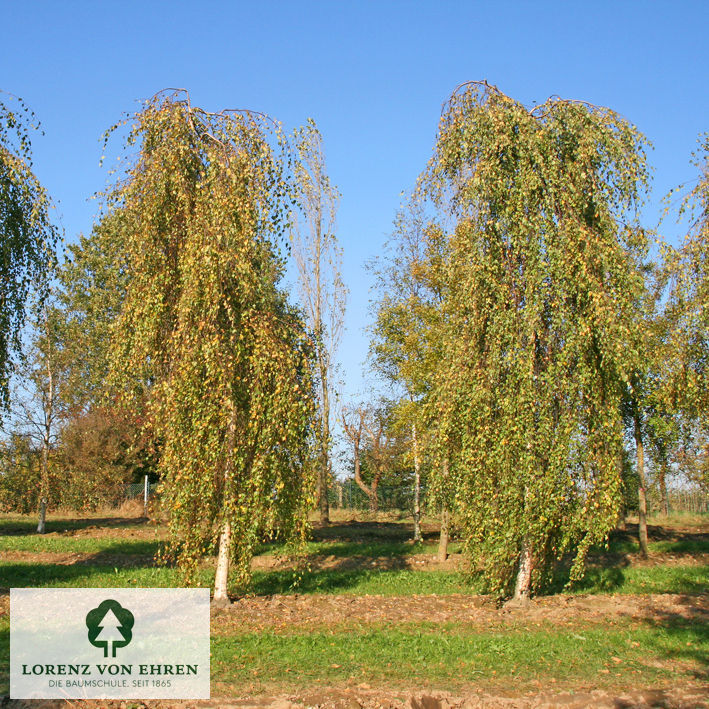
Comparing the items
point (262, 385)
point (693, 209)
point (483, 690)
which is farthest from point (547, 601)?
point (693, 209)

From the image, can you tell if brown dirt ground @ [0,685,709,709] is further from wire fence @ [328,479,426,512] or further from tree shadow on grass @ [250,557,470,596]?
wire fence @ [328,479,426,512]

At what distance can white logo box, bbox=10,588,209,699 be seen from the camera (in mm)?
7266

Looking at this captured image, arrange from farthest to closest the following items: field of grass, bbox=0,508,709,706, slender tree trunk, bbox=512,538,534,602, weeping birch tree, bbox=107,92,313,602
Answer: slender tree trunk, bbox=512,538,534,602 → weeping birch tree, bbox=107,92,313,602 → field of grass, bbox=0,508,709,706

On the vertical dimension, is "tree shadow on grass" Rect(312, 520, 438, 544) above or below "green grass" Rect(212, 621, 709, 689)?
below

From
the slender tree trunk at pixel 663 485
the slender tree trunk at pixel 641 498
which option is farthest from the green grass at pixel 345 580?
the slender tree trunk at pixel 663 485

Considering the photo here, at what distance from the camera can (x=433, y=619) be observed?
35.6 feet

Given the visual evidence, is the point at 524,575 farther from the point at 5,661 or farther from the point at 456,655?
the point at 5,661

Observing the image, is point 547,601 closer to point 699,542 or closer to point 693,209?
point 693,209

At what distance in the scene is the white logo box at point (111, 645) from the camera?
23.8ft

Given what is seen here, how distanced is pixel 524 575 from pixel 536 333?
13.2ft

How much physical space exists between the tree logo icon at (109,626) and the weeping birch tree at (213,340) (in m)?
1.08

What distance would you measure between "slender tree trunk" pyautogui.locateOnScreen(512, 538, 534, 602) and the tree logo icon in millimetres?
6117

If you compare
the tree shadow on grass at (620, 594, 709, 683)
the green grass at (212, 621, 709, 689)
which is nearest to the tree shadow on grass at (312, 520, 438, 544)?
the tree shadow on grass at (620, 594, 709, 683)

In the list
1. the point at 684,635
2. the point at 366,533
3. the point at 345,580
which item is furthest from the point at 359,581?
the point at 366,533
